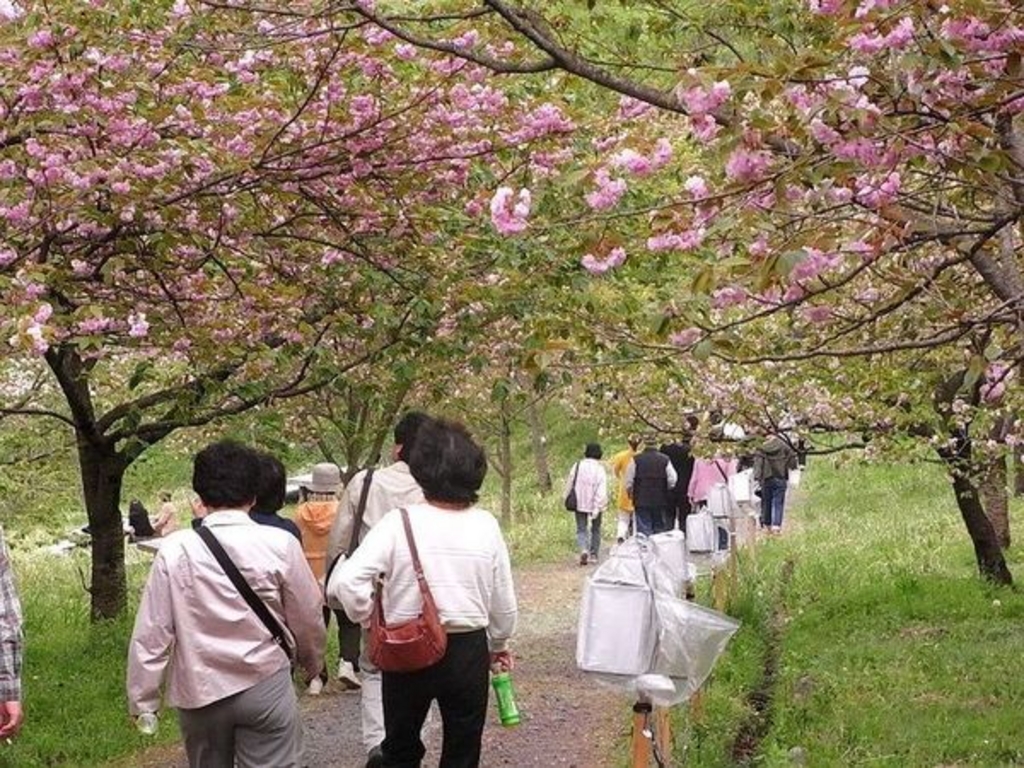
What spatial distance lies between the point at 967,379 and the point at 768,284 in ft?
3.75

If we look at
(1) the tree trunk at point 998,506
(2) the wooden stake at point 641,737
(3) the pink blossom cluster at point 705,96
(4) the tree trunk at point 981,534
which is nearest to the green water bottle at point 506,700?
(2) the wooden stake at point 641,737

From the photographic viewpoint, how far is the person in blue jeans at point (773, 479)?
19422 mm

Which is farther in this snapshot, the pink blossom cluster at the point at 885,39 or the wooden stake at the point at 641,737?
the wooden stake at the point at 641,737

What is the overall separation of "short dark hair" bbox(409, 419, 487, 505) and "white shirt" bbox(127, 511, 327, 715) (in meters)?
0.80

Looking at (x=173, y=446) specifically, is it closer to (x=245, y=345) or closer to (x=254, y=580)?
(x=245, y=345)

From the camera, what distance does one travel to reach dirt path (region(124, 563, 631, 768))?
845 centimetres

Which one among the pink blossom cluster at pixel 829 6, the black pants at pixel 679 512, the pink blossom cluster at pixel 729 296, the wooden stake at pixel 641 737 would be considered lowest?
the wooden stake at pixel 641 737

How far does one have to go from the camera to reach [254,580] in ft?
16.3

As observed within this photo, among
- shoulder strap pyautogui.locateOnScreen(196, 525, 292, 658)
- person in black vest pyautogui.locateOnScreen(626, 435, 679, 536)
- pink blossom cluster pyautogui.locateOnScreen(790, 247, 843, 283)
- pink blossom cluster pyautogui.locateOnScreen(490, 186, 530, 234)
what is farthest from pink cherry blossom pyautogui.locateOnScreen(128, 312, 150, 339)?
person in black vest pyautogui.locateOnScreen(626, 435, 679, 536)

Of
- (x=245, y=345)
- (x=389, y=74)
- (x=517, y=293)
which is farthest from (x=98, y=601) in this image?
(x=389, y=74)

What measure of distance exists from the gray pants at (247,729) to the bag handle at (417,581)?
46 cm

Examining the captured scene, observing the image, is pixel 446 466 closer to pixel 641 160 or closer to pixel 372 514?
pixel 641 160

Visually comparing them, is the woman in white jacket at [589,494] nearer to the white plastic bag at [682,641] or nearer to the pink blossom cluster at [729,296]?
the white plastic bag at [682,641]

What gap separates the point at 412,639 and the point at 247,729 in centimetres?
68
